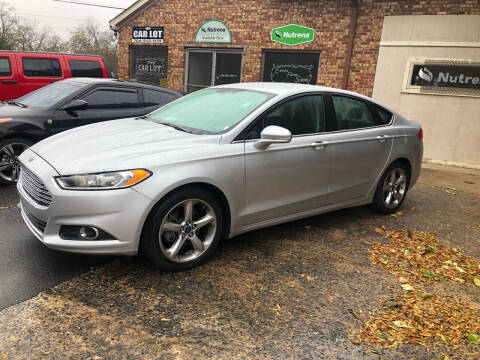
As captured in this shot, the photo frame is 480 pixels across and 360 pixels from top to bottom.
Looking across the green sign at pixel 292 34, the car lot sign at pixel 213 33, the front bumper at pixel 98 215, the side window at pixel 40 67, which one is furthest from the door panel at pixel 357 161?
the car lot sign at pixel 213 33

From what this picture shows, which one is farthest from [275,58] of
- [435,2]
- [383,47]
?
[435,2]

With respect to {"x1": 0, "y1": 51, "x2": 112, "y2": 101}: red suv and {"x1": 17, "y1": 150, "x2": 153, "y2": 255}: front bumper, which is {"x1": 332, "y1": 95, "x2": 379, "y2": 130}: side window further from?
{"x1": 0, "y1": 51, "x2": 112, "y2": 101}: red suv

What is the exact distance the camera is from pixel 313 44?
1137 centimetres

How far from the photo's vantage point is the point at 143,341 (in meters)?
2.64

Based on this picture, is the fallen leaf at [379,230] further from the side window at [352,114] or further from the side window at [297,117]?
the side window at [297,117]

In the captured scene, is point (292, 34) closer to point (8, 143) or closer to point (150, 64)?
point (150, 64)

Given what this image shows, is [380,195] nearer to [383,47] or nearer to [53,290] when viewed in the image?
[53,290]

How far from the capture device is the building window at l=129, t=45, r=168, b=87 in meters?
14.3

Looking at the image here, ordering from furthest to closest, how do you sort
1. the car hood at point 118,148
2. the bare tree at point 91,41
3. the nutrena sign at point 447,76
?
the bare tree at point 91,41 < the nutrena sign at point 447,76 < the car hood at point 118,148

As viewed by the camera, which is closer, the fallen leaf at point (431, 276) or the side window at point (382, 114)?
the fallen leaf at point (431, 276)

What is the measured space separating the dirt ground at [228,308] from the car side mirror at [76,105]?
3.08 m

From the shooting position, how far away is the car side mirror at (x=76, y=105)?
5.94 m

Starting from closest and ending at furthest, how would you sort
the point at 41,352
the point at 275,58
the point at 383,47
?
the point at 41,352 < the point at 383,47 < the point at 275,58

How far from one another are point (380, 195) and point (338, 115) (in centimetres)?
130
